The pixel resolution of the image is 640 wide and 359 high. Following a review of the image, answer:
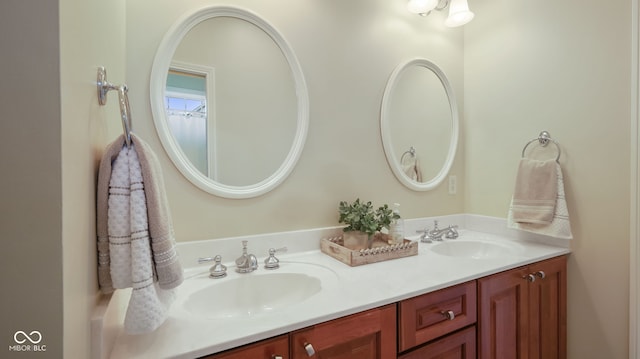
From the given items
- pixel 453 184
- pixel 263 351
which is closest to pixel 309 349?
pixel 263 351

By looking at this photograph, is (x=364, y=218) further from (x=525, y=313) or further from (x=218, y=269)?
(x=525, y=313)

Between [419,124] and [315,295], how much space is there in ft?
4.10

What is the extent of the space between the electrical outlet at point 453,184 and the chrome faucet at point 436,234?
0.89 feet

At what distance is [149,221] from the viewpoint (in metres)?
0.59

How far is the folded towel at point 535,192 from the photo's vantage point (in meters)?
1.38

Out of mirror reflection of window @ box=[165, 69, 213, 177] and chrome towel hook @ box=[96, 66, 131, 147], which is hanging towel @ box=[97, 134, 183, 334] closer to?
chrome towel hook @ box=[96, 66, 131, 147]

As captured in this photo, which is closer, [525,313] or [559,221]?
[525,313]

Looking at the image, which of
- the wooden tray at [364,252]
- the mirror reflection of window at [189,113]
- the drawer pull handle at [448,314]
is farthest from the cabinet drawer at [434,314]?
the mirror reflection of window at [189,113]

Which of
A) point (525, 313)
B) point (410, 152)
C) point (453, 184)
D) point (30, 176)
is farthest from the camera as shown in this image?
point (453, 184)

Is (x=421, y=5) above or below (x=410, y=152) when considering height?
above

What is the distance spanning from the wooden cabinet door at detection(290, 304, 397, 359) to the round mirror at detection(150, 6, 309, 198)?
632 mm

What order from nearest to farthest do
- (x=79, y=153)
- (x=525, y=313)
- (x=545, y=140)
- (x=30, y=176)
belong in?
(x=30, y=176) → (x=79, y=153) → (x=525, y=313) → (x=545, y=140)

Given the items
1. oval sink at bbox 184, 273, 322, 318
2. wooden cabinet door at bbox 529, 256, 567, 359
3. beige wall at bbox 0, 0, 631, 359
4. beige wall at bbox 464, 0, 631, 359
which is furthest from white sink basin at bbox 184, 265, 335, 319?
beige wall at bbox 464, 0, 631, 359

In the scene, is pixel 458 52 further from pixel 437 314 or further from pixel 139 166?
pixel 139 166
